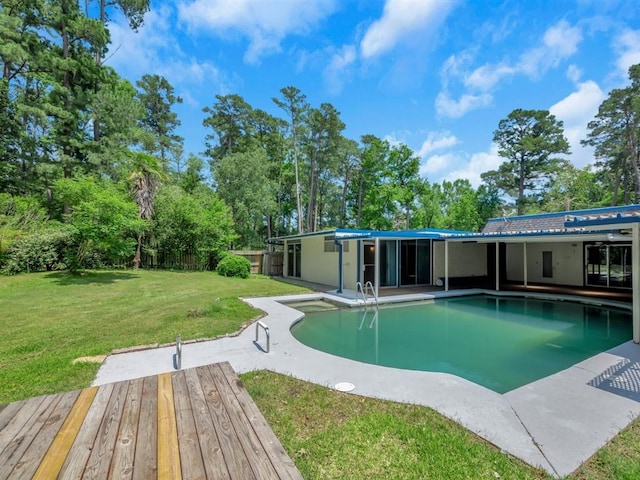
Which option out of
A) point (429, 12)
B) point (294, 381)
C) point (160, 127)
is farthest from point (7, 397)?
point (160, 127)

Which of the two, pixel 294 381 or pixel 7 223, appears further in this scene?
pixel 7 223

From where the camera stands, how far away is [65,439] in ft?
5.39

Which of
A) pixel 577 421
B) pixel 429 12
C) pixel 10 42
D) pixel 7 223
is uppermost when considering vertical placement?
pixel 10 42

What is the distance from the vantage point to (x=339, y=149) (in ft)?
90.8

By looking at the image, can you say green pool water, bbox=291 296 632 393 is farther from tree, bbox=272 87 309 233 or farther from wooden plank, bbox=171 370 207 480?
tree, bbox=272 87 309 233

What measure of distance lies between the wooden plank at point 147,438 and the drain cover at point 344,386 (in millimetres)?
2158

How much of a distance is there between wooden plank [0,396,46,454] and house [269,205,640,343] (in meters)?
9.21

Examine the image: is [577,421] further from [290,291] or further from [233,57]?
[233,57]

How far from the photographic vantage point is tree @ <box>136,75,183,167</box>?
26812 millimetres

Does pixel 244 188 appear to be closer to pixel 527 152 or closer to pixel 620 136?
pixel 527 152

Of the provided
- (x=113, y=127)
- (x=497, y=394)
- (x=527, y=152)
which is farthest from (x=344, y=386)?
(x=527, y=152)

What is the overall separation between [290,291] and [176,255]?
9.75m

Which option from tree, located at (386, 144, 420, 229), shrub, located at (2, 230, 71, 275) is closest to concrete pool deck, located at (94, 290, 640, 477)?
shrub, located at (2, 230, 71, 275)

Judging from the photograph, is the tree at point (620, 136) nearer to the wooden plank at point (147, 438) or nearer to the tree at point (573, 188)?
the tree at point (573, 188)
